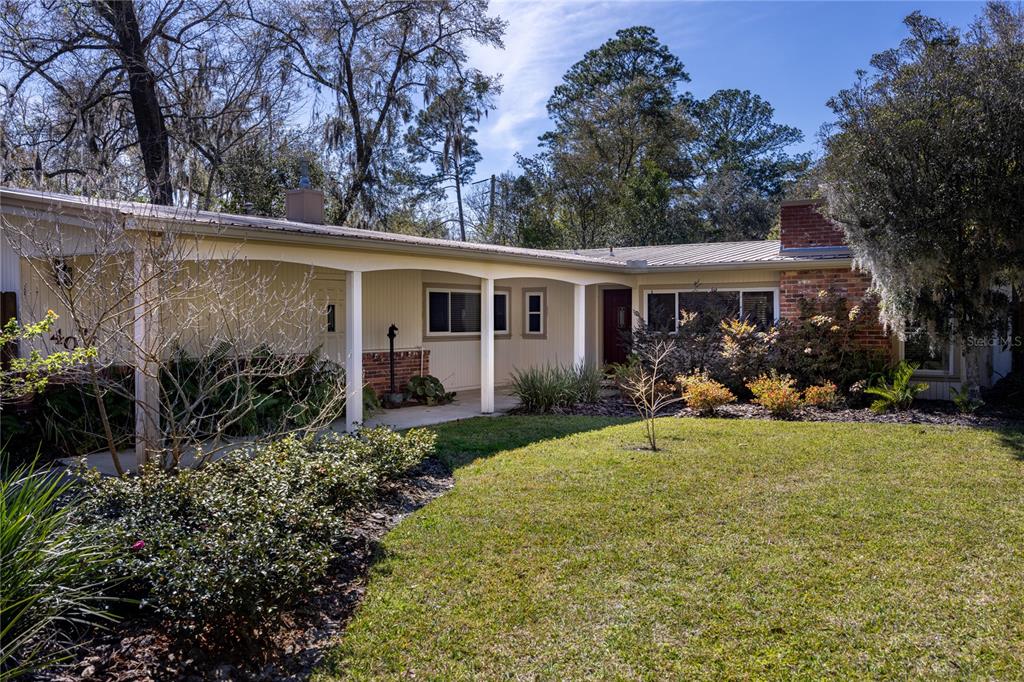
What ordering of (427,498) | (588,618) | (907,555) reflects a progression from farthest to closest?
(427,498) < (907,555) < (588,618)

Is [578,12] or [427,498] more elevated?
[578,12]

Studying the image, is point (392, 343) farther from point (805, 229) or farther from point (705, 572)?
point (705, 572)

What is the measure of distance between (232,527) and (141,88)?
16.5m

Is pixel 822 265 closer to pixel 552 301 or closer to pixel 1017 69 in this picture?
pixel 1017 69

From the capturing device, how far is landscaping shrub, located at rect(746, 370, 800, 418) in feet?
33.9

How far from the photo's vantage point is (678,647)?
3.65 metres

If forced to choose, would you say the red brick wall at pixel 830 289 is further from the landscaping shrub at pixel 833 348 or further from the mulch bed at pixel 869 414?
the mulch bed at pixel 869 414

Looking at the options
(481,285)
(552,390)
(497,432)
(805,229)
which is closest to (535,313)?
(481,285)

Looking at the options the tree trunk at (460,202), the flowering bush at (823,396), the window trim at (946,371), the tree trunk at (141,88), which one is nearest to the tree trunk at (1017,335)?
the window trim at (946,371)

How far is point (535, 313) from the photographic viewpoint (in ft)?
50.6

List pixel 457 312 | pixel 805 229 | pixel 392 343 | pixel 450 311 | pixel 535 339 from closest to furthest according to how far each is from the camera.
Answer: pixel 392 343, pixel 805 229, pixel 450 311, pixel 457 312, pixel 535 339

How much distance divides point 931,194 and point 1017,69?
66.7 inches

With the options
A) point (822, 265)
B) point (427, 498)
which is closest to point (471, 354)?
point (822, 265)

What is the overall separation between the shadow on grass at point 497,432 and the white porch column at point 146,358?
9.35 ft
